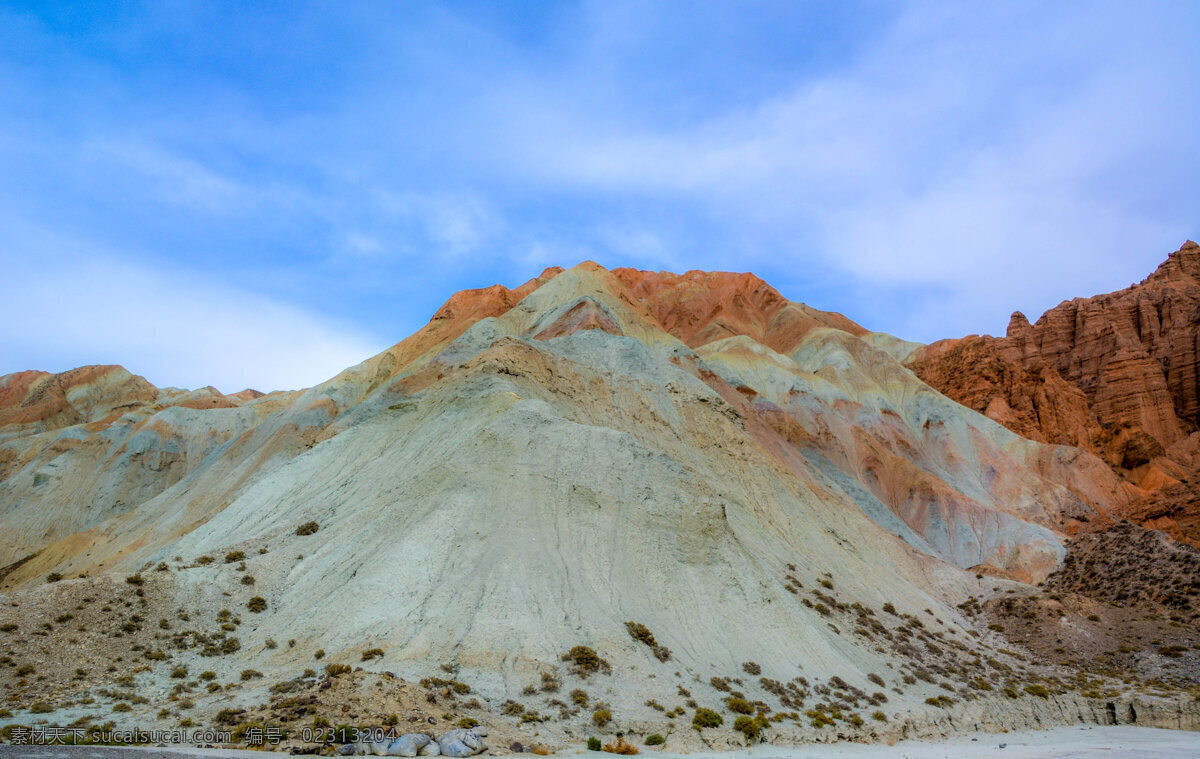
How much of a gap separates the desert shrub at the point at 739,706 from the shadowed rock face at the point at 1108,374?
61616 mm

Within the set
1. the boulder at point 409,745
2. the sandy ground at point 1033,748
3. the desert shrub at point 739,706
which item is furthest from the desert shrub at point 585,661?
the boulder at point 409,745

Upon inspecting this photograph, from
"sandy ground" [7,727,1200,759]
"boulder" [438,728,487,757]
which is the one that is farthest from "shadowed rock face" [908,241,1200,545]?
"boulder" [438,728,487,757]

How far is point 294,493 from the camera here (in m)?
40.0

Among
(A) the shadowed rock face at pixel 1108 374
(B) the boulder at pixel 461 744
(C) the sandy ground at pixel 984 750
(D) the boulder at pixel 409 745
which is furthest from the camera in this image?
(A) the shadowed rock face at pixel 1108 374

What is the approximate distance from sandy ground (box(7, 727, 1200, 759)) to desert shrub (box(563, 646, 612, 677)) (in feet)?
14.7

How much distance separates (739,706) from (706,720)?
1991mm

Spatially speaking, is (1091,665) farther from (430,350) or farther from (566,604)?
(430,350)

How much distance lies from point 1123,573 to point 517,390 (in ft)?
139

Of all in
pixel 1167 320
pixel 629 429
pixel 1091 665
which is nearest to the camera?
pixel 1091 665

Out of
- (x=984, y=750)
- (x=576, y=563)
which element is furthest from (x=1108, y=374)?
(x=576, y=563)

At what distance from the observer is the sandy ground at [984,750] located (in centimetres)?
1641

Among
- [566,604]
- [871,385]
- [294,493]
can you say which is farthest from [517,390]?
[871,385]

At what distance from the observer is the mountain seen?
79.3 feet

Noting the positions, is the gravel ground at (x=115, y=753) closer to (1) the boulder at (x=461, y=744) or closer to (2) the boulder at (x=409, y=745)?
(2) the boulder at (x=409, y=745)
